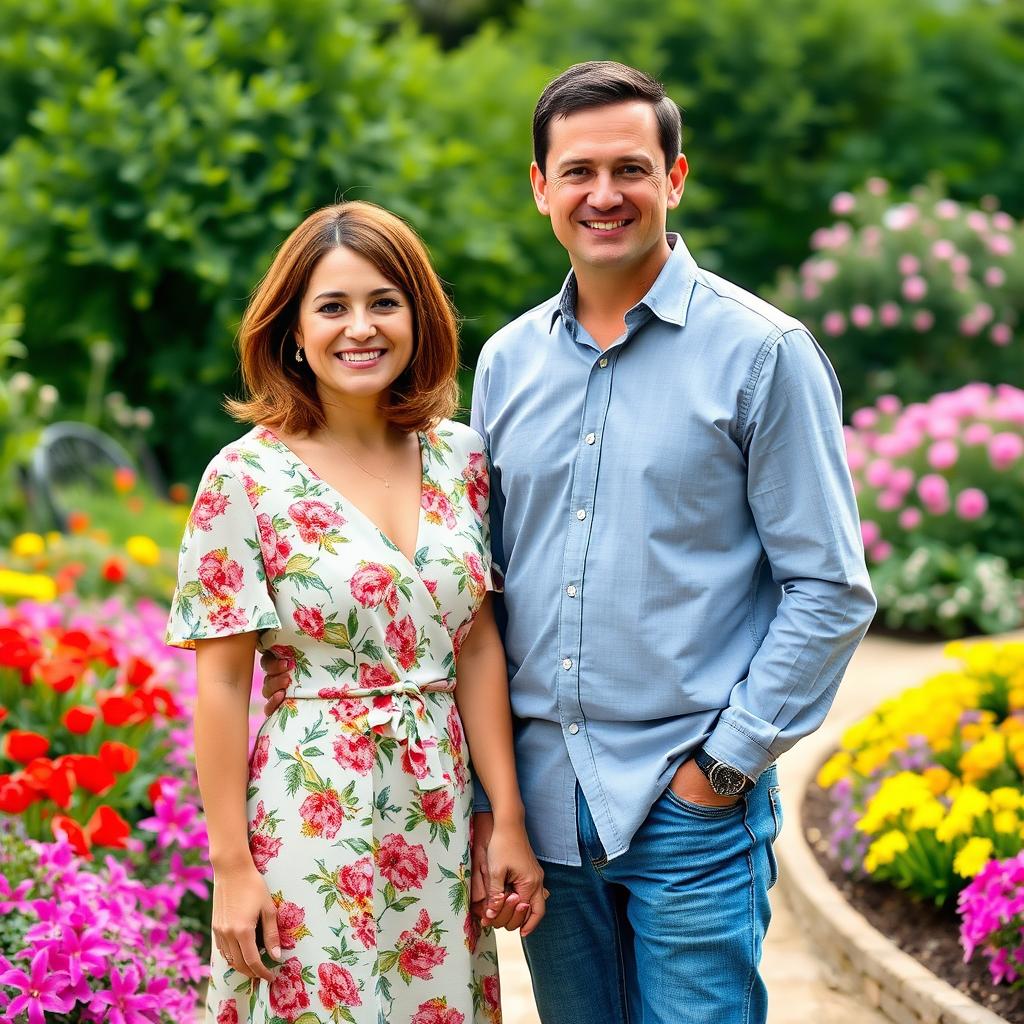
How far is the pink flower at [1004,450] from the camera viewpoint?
24.9 ft

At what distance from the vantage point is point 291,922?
7.17ft

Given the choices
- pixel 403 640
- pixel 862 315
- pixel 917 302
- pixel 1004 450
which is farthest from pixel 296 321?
pixel 917 302

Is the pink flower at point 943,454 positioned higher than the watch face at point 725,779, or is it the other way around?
the watch face at point 725,779

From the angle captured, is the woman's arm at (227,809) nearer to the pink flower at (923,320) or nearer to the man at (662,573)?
the man at (662,573)

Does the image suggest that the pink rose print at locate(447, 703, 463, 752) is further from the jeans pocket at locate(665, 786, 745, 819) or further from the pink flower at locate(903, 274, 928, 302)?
the pink flower at locate(903, 274, 928, 302)

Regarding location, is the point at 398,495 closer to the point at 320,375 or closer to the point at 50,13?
the point at 320,375

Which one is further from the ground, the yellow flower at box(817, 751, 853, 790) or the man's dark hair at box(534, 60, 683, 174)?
the man's dark hair at box(534, 60, 683, 174)

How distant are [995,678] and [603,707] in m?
2.36

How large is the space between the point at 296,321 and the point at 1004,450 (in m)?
6.08

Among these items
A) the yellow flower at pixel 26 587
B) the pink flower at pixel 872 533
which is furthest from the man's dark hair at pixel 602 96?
the pink flower at pixel 872 533

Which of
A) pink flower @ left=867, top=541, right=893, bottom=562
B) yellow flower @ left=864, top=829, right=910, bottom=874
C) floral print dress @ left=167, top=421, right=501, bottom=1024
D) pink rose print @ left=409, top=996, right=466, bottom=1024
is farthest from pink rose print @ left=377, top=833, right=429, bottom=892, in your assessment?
pink flower @ left=867, top=541, right=893, bottom=562

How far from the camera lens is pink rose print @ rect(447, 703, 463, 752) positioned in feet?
7.62

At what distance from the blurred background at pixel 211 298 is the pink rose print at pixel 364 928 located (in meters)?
1.13

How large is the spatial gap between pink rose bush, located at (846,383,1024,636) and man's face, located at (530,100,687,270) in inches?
207
